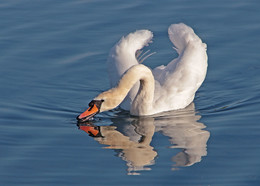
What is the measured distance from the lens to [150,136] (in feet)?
40.5

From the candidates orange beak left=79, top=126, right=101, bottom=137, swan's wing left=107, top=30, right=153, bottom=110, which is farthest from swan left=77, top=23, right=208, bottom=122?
orange beak left=79, top=126, right=101, bottom=137

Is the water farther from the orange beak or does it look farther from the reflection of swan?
the orange beak

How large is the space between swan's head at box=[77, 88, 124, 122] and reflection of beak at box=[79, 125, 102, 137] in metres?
0.20

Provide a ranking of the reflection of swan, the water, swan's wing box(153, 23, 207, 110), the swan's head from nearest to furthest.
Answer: the water, the reflection of swan, the swan's head, swan's wing box(153, 23, 207, 110)

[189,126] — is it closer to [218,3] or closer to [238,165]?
[238,165]

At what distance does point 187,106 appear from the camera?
13797mm

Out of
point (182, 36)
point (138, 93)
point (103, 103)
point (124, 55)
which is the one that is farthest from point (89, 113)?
point (182, 36)

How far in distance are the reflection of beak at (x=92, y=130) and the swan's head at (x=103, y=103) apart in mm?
197

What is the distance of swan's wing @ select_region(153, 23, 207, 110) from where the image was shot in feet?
44.0

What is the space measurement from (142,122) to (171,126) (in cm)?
65

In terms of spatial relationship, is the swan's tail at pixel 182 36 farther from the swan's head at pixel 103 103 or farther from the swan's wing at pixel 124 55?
the swan's head at pixel 103 103

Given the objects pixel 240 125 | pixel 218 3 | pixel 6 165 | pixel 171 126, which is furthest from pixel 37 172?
pixel 218 3

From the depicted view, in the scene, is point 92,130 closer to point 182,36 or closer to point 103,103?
point 103,103

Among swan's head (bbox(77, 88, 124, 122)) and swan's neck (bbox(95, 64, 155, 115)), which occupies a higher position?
swan's neck (bbox(95, 64, 155, 115))
